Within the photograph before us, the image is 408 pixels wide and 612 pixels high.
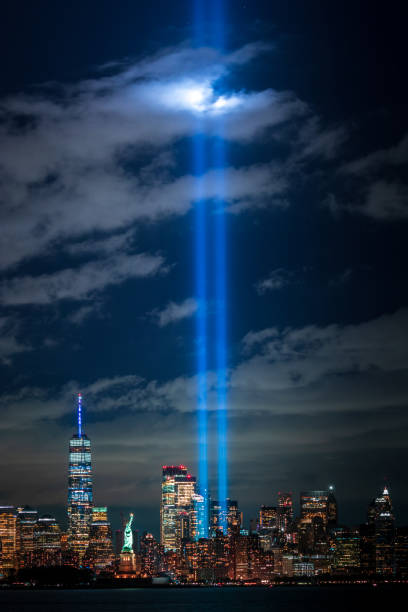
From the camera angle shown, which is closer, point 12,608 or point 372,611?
point 372,611

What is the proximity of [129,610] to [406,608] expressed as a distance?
50113mm

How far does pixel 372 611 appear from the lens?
172 metres

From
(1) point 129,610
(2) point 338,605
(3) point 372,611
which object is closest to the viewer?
(3) point 372,611

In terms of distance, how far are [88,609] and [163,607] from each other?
50.7 feet

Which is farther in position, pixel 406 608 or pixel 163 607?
pixel 163 607

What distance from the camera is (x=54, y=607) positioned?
198 metres

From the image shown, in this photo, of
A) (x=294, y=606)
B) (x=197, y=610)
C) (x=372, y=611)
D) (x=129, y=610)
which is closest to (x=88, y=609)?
(x=129, y=610)

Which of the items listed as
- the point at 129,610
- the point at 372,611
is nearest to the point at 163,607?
the point at 129,610

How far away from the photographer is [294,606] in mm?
195250

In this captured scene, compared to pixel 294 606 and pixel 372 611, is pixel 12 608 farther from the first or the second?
pixel 372 611

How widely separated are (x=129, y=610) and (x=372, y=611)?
4469 cm

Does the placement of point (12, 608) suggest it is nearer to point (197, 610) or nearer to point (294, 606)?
point (197, 610)

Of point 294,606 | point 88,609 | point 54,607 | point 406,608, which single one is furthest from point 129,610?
point 406,608

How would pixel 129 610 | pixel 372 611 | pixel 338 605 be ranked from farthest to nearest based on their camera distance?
1. pixel 338 605
2. pixel 129 610
3. pixel 372 611
